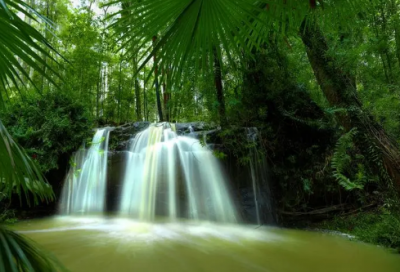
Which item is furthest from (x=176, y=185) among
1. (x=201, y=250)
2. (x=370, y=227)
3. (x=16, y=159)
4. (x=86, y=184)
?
(x=16, y=159)

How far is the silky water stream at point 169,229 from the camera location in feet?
9.08

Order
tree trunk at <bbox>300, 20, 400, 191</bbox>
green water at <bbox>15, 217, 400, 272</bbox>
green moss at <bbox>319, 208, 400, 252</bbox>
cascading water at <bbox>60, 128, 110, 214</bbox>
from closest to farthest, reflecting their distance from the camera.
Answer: tree trunk at <bbox>300, 20, 400, 191</bbox>
green water at <bbox>15, 217, 400, 272</bbox>
green moss at <bbox>319, 208, 400, 252</bbox>
cascading water at <bbox>60, 128, 110, 214</bbox>

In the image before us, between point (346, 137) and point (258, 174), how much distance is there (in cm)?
399

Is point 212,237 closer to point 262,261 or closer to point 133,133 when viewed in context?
point 262,261

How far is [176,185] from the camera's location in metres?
5.57

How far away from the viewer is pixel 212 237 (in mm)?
3881

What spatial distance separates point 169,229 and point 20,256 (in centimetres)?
415

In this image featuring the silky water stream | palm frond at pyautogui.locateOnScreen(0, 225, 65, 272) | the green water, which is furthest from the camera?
the silky water stream

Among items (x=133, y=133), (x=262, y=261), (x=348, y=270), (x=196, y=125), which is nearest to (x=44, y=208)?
(x=133, y=133)

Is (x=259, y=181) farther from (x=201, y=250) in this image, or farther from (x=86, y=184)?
(x=86, y=184)

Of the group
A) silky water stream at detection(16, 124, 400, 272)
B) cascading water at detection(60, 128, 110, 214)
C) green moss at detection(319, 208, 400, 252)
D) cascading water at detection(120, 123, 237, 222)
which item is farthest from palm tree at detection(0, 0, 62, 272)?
cascading water at detection(60, 128, 110, 214)

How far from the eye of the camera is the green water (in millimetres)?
2654

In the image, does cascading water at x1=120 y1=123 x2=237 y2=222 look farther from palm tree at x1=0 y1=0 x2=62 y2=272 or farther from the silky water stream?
palm tree at x1=0 y1=0 x2=62 y2=272

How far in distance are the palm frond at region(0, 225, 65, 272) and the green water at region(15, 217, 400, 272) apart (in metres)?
2.29
